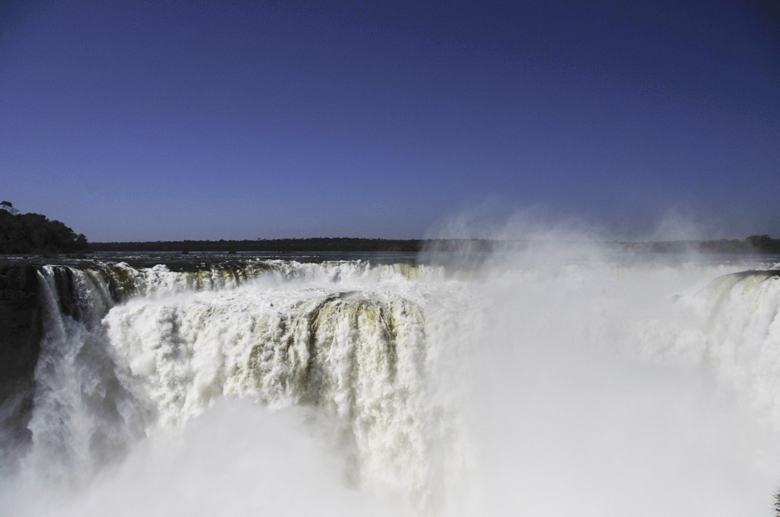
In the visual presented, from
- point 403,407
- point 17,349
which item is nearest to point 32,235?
point 17,349

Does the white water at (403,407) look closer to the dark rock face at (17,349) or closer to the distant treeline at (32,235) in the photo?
the dark rock face at (17,349)

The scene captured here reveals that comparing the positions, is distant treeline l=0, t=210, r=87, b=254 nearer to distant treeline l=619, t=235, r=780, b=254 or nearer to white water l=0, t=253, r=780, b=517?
white water l=0, t=253, r=780, b=517

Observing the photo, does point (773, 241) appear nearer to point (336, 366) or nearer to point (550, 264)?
point (550, 264)

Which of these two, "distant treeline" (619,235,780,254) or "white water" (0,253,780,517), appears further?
"distant treeline" (619,235,780,254)

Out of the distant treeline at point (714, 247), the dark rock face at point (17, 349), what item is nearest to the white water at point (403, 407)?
the dark rock face at point (17, 349)

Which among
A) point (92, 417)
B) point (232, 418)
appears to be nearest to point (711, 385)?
point (232, 418)

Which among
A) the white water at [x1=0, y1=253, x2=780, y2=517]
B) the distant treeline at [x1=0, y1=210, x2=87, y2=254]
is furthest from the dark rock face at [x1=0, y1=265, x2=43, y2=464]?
the distant treeline at [x1=0, y1=210, x2=87, y2=254]

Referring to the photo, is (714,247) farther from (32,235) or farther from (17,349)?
(32,235)
